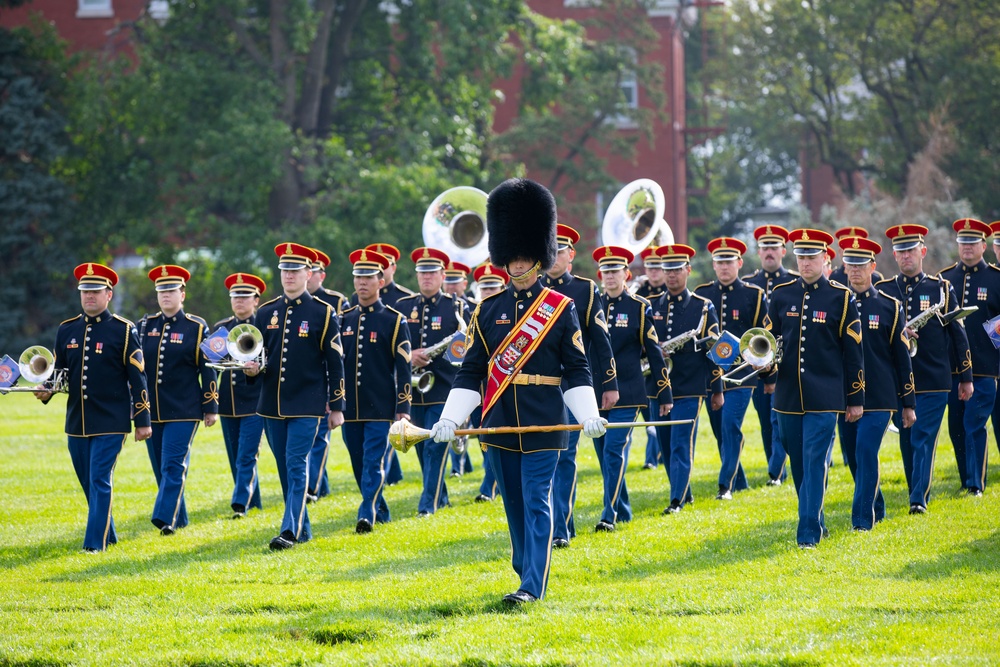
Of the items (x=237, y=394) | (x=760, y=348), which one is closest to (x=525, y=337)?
(x=760, y=348)

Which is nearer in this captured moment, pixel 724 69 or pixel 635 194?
Result: pixel 635 194

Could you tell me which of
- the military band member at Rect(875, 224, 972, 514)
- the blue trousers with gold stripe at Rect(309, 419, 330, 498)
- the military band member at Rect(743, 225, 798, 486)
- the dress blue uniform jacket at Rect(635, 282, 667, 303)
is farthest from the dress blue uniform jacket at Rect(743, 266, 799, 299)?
the blue trousers with gold stripe at Rect(309, 419, 330, 498)

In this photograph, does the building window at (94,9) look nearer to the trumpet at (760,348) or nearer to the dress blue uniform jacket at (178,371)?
the dress blue uniform jacket at (178,371)

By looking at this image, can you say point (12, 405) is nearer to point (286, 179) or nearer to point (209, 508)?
point (286, 179)

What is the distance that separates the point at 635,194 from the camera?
15.6m

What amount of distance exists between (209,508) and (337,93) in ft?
78.8

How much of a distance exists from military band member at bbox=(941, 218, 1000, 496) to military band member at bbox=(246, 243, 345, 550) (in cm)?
547

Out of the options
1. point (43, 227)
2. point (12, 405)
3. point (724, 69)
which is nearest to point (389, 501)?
point (12, 405)

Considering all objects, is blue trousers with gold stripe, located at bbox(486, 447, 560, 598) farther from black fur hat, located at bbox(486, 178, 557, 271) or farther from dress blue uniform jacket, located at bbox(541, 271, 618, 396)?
dress blue uniform jacket, located at bbox(541, 271, 618, 396)

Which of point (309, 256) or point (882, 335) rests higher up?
point (309, 256)

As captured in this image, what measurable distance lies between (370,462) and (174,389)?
6.20ft

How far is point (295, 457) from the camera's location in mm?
10734

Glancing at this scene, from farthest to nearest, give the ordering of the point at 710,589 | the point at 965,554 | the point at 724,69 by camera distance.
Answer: the point at 724,69 → the point at 965,554 → the point at 710,589

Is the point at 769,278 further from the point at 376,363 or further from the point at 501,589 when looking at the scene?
the point at 501,589
